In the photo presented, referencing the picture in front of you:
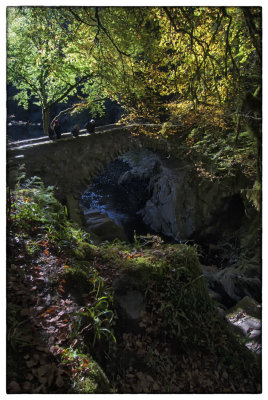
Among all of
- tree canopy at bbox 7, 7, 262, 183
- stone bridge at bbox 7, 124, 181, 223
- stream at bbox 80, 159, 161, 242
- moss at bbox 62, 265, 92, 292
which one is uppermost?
tree canopy at bbox 7, 7, 262, 183

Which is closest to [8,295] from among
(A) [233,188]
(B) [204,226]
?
(A) [233,188]

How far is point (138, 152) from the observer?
20.4 m

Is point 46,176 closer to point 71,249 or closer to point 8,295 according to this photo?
point 71,249

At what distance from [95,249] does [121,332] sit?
4.65 ft

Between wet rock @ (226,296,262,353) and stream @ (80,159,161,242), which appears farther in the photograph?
stream @ (80,159,161,242)

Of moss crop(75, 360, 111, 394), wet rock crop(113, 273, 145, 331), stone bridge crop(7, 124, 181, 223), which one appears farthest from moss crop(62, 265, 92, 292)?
stone bridge crop(7, 124, 181, 223)

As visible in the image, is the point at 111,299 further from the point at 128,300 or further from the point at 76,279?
the point at 76,279

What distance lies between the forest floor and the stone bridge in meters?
4.56

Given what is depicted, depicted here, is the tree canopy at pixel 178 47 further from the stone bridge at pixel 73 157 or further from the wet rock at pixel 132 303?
the stone bridge at pixel 73 157

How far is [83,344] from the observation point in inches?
81.5

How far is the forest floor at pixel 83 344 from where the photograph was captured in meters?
1.74

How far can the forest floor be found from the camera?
1737 mm

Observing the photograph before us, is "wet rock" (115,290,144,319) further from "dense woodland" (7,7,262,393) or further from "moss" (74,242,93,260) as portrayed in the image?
"moss" (74,242,93,260)

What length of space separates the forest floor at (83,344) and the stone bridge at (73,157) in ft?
15.0
